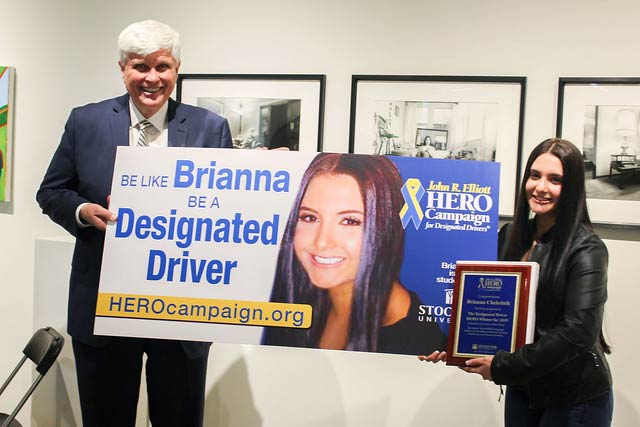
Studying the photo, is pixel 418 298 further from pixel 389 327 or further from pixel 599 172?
pixel 599 172

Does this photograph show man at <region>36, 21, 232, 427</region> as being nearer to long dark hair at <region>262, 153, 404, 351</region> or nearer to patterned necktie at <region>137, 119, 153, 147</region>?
patterned necktie at <region>137, 119, 153, 147</region>

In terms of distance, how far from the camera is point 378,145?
2.74 metres

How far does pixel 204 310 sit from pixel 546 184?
108cm

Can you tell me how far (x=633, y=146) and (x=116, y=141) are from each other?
81.4 inches

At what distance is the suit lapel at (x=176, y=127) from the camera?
6.14ft

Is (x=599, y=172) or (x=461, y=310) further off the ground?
(x=599, y=172)

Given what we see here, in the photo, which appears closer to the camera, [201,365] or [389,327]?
[389,327]

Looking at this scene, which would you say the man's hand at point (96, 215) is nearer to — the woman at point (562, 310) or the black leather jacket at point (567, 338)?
the woman at point (562, 310)

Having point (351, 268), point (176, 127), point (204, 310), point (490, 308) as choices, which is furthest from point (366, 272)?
point (176, 127)

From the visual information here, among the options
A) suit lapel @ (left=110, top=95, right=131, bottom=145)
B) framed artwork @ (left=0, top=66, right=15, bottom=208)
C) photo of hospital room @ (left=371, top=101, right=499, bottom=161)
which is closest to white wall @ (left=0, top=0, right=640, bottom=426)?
framed artwork @ (left=0, top=66, right=15, bottom=208)

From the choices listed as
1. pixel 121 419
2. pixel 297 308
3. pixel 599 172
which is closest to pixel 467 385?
pixel 599 172

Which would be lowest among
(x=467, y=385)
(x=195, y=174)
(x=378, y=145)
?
(x=467, y=385)

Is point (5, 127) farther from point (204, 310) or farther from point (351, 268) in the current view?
point (351, 268)

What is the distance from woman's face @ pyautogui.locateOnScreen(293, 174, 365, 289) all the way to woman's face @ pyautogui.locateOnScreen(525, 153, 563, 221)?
0.52m
